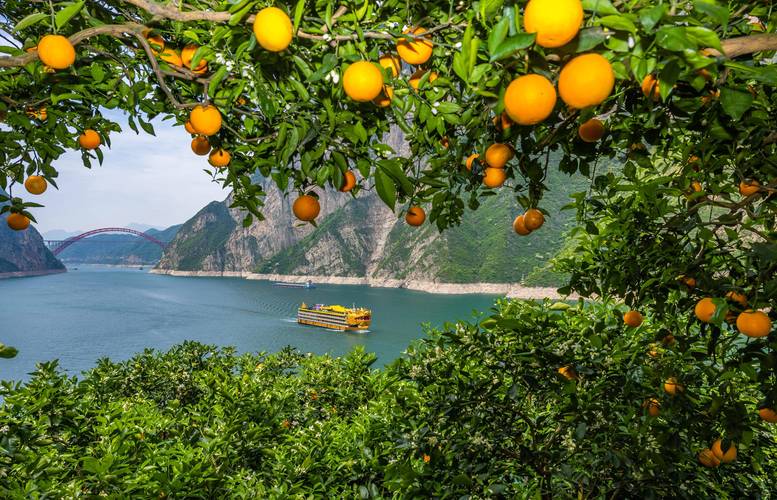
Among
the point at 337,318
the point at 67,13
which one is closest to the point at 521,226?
the point at 67,13

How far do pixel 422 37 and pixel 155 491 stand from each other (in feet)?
11.2

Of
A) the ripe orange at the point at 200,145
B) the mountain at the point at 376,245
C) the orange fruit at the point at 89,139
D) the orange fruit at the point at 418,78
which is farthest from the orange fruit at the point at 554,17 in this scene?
the mountain at the point at 376,245

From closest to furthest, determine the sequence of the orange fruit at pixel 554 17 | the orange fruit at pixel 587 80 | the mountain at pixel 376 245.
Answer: the orange fruit at pixel 554 17 < the orange fruit at pixel 587 80 < the mountain at pixel 376 245

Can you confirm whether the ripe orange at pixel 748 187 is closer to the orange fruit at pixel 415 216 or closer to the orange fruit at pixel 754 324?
the orange fruit at pixel 754 324

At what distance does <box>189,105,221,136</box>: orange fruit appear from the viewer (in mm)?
2219

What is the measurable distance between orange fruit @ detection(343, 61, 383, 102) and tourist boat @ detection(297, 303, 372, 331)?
55.5m

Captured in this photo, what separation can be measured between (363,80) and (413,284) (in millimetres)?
111765

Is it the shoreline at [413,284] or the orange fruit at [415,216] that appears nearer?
the orange fruit at [415,216]

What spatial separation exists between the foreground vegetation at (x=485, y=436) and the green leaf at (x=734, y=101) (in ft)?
4.87

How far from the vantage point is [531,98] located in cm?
132

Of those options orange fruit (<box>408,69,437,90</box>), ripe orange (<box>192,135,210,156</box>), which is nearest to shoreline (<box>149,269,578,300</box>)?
ripe orange (<box>192,135,210,156</box>)

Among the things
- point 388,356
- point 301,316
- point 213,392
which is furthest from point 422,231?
point 213,392

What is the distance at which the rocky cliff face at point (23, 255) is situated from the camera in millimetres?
138000

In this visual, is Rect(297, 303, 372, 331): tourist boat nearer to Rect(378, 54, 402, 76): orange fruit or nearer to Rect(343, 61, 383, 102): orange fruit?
Rect(378, 54, 402, 76): orange fruit
